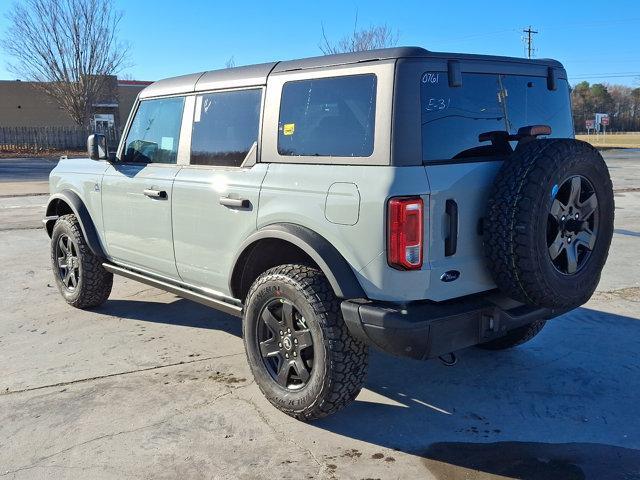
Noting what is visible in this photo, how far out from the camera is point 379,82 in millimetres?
3033

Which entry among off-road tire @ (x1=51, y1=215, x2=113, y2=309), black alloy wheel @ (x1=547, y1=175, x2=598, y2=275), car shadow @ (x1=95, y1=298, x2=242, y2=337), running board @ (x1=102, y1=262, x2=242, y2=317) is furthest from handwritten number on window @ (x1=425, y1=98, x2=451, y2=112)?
off-road tire @ (x1=51, y1=215, x2=113, y2=309)

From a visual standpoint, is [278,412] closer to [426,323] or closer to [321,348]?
[321,348]

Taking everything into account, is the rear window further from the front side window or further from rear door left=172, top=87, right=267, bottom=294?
the front side window

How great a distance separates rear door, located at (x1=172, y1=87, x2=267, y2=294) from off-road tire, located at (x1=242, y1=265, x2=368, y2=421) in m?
0.47

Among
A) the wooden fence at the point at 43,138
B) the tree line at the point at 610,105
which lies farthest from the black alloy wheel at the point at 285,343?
the tree line at the point at 610,105

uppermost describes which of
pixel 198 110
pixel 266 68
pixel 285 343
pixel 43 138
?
pixel 43 138

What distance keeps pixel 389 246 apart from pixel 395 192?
0.88ft

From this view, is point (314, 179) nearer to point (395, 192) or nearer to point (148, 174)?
point (395, 192)

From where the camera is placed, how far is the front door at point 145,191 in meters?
4.39

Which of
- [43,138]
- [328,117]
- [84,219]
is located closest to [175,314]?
[84,219]

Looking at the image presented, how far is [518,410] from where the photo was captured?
142 inches

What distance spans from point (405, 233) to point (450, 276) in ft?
1.28

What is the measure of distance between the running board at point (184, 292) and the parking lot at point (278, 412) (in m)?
0.49

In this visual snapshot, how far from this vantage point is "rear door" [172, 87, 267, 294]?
3695mm
